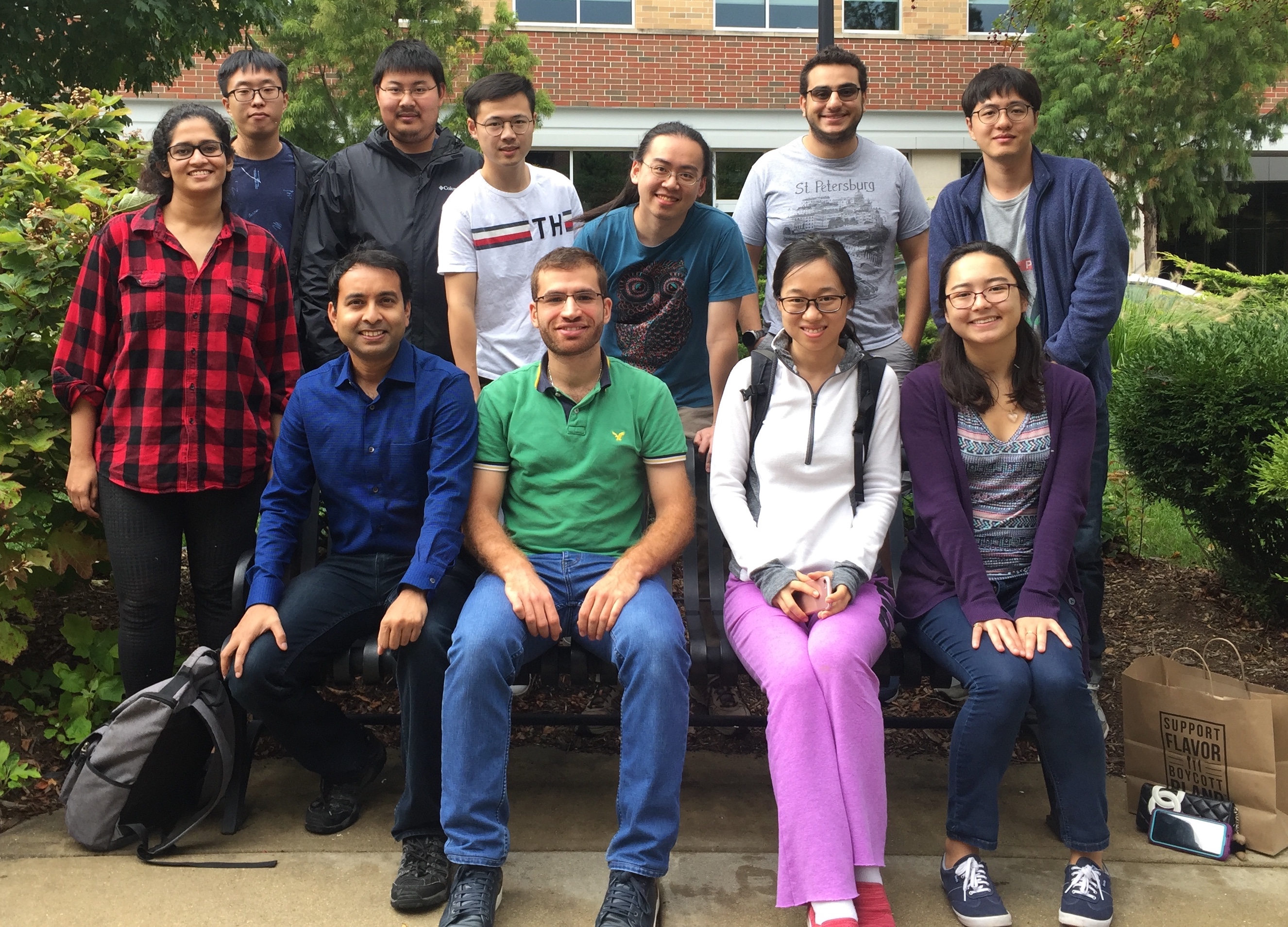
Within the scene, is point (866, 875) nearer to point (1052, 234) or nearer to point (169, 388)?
point (1052, 234)

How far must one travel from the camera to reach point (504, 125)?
13.1ft

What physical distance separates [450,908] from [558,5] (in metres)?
18.7

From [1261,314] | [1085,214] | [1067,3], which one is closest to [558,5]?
[1067,3]

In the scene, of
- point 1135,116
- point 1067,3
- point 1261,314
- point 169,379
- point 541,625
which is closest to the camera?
point 541,625

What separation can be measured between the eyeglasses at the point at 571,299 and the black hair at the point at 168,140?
1.19 m

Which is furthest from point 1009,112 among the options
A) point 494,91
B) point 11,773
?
point 11,773

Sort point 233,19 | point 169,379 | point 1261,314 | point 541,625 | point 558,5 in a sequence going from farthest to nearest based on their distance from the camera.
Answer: point 558,5
point 233,19
point 1261,314
point 169,379
point 541,625

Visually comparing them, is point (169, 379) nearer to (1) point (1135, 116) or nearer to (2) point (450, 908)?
(2) point (450, 908)

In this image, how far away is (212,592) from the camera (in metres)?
3.65

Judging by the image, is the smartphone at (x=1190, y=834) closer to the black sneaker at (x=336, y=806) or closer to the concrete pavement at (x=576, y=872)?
the concrete pavement at (x=576, y=872)

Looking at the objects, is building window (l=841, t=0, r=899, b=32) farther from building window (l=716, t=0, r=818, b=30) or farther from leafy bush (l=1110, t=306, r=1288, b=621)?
Answer: leafy bush (l=1110, t=306, r=1288, b=621)

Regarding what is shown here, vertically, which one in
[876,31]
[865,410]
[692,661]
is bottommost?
[692,661]

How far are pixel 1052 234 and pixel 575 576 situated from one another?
81.2 inches

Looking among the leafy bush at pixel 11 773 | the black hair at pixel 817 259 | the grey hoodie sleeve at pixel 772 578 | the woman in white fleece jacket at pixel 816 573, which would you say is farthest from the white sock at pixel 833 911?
the leafy bush at pixel 11 773
